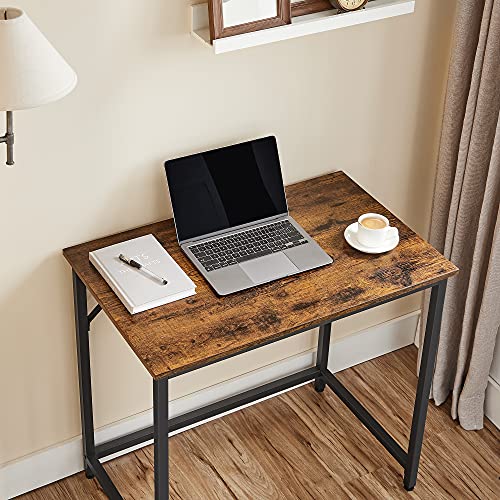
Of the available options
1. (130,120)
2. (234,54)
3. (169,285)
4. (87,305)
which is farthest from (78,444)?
(234,54)

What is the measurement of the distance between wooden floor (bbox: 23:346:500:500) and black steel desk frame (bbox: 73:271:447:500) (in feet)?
0.22

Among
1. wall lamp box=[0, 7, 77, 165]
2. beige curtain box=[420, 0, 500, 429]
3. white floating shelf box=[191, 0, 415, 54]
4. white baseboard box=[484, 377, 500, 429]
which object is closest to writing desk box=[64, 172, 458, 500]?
beige curtain box=[420, 0, 500, 429]

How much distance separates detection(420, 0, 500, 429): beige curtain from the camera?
2367 millimetres

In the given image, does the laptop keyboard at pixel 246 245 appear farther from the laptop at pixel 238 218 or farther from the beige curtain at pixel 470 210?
the beige curtain at pixel 470 210

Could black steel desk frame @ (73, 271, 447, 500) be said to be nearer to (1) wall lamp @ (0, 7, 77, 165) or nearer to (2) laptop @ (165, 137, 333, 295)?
(2) laptop @ (165, 137, 333, 295)

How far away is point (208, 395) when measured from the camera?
8.96ft

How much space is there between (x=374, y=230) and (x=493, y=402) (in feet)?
2.89

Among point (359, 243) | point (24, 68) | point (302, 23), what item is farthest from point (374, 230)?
point (24, 68)

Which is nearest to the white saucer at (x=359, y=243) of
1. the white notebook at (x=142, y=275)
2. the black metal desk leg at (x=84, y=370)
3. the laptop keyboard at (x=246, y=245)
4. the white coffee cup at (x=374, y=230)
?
the white coffee cup at (x=374, y=230)

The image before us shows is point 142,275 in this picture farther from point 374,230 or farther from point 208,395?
point 208,395

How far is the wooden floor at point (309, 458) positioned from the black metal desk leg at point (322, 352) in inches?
1.5

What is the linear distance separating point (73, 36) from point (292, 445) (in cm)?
135

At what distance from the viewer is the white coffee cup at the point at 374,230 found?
2.24 m

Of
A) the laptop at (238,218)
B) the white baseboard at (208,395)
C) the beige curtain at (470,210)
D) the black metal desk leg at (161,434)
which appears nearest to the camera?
the black metal desk leg at (161,434)
